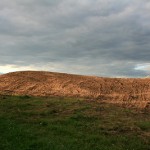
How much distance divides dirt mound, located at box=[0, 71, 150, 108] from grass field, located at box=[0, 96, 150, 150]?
1.82 metres

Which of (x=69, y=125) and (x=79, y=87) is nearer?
(x=69, y=125)

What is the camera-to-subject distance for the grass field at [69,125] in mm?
12445

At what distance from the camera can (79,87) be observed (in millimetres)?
23219

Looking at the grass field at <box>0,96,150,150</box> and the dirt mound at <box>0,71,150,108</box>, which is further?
the dirt mound at <box>0,71,150,108</box>

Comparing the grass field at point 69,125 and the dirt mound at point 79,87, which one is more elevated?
the dirt mound at point 79,87

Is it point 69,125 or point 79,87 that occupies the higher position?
point 79,87

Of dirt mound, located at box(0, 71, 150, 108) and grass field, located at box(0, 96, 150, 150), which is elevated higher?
dirt mound, located at box(0, 71, 150, 108)

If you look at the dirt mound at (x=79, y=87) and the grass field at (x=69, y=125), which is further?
the dirt mound at (x=79, y=87)

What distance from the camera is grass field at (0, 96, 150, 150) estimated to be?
12445 mm

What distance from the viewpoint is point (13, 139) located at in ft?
41.4

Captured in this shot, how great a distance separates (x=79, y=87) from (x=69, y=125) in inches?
320

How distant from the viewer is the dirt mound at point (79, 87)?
21.3 meters

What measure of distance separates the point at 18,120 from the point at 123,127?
4.29 metres

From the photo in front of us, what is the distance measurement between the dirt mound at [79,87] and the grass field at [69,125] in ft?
5.97
